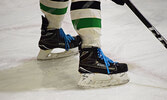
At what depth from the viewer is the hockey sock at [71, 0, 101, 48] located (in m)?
1.12

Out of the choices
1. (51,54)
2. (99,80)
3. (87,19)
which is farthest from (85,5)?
(51,54)

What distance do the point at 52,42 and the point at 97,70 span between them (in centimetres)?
37

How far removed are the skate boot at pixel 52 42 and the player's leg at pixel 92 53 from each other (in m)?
0.19

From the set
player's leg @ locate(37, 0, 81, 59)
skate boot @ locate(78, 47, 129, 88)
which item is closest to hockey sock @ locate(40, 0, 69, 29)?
player's leg @ locate(37, 0, 81, 59)

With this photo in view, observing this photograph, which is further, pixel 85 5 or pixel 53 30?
pixel 53 30

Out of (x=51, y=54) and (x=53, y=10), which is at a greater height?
(x=53, y=10)

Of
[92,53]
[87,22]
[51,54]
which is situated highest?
[87,22]

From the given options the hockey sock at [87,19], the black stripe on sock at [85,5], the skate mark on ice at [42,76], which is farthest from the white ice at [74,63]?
the black stripe on sock at [85,5]

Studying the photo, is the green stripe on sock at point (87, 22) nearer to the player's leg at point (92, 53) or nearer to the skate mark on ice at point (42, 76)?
the player's leg at point (92, 53)

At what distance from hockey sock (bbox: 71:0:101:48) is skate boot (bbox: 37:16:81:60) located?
0.19m

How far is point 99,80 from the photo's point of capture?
3.78 ft

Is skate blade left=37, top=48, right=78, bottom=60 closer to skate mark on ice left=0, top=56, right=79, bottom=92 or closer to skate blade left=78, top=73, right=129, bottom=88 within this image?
skate mark on ice left=0, top=56, right=79, bottom=92

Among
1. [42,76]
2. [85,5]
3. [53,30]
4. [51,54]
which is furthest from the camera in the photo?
[51,54]

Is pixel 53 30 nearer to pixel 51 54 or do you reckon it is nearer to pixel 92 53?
pixel 51 54
